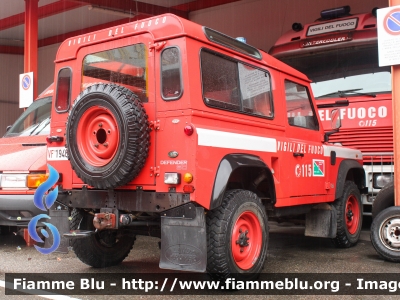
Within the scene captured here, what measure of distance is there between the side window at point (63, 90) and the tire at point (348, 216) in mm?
3697

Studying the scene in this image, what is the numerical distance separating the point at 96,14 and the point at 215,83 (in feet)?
49.8

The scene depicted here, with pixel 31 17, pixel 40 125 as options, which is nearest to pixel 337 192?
pixel 40 125

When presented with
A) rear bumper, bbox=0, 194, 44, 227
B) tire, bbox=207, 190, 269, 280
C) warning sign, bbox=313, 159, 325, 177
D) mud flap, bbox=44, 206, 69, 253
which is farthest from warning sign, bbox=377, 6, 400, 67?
rear bumper, bbox=0, 194, 44, 227

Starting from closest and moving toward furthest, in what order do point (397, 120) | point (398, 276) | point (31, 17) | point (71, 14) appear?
1. point (398, 276)
2. point (397, 120)
3. point (31, 17)
4. point (71, 14)

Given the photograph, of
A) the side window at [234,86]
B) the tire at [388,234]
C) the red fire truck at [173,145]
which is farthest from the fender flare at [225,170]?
the tire at [388,234]

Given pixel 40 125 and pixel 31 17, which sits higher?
pixel 31 17

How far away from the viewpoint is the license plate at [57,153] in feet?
16.9

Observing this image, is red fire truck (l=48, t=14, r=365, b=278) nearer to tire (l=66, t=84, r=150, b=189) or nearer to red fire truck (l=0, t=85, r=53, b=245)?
tire (l=66, t=84, r=150, b=189)

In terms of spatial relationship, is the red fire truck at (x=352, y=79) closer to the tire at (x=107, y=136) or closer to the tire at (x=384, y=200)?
the tire at (x=384, y=200)

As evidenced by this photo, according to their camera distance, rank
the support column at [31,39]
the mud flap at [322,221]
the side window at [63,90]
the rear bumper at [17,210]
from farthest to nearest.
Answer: the support column at [31,39], the mud flap at [322,221], the rear bumper at [17,210], the side window at [63,90]

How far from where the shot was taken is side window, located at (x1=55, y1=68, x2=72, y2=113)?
5.34m

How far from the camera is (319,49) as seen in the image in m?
8.58

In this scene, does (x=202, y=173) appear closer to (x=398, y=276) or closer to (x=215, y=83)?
(x=215, y=83)

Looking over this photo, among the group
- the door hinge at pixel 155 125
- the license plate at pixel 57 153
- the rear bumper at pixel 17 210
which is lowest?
the rear bumper at pixel 17 210
